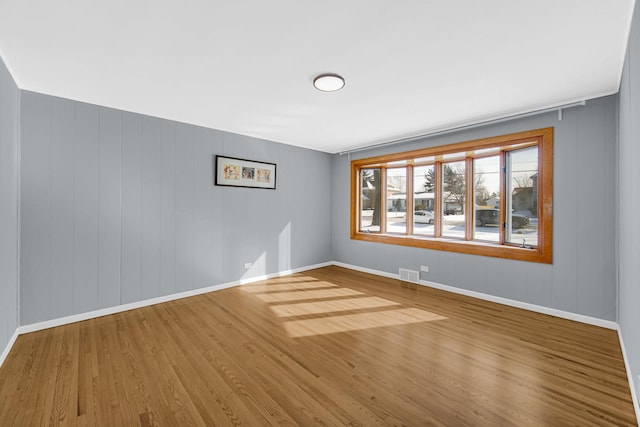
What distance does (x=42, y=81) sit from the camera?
2.77 meters

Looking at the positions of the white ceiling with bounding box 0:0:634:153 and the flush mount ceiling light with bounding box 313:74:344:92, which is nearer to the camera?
the white ceiling with bounding box 0:0:634:153

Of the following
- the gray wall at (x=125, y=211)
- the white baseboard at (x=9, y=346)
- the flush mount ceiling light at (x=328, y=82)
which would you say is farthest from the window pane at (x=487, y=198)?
the white baseboard at (x=9, y=346)

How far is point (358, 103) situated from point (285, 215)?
2739 millimetres

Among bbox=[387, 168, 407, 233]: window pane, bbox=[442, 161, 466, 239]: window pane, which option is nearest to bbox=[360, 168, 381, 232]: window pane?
bbox=[387, 168, 407, 233]: window pane

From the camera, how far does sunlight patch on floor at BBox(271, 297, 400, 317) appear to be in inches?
140

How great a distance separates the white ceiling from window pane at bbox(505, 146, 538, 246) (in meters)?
0.70

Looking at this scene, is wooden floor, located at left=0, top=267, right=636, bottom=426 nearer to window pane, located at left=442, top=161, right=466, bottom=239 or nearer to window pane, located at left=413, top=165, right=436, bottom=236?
window pane, located at left=442, top=161, right=466, bottom=239

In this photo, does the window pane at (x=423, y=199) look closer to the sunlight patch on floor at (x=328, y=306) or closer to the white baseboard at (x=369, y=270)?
the white baseboard at (x=369, y=270)

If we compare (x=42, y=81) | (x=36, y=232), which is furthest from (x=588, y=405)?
(x=42, y=81)

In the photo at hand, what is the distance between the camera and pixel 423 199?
5211mm

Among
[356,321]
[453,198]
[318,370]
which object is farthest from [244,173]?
[453,198]

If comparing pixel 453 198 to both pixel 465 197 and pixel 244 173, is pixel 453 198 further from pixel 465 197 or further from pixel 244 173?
pixel 244 173

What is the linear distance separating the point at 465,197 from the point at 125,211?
498cm

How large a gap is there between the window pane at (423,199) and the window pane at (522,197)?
123 centimetres
